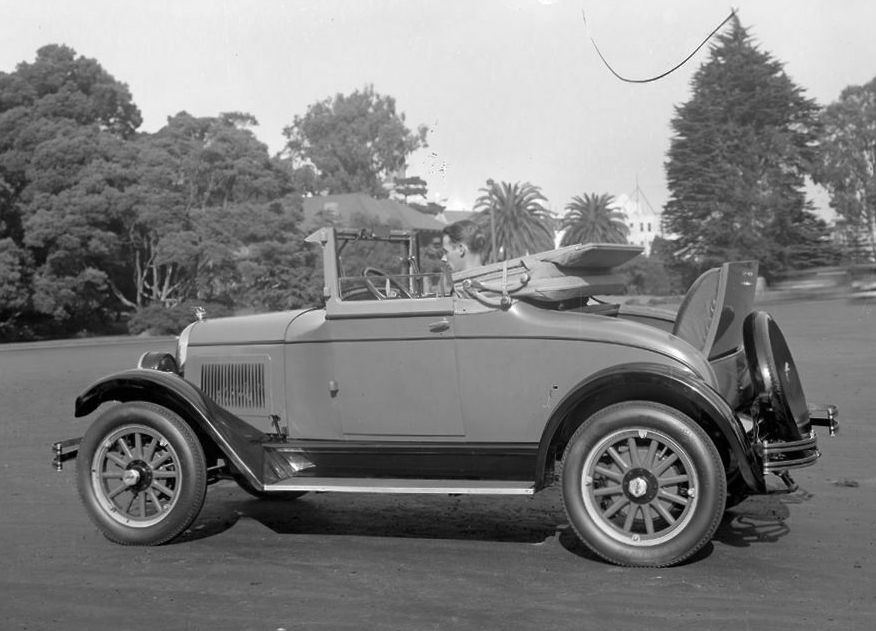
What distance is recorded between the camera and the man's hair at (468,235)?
696cm

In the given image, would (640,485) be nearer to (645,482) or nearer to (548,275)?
(645,482)

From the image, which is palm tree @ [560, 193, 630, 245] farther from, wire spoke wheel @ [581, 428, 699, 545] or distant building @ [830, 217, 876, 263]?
distant building @ [830, 217, 876, 263]

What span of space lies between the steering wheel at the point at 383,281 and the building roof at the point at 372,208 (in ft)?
233

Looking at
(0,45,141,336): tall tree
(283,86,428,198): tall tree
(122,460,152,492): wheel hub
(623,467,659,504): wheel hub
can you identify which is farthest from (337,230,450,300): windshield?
(283,86,428,198): tall tree

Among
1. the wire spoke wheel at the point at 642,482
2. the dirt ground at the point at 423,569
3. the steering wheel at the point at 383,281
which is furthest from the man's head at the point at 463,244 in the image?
the wire spoke wheel at the point at 642,482

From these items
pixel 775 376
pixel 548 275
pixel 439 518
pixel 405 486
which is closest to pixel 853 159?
pixel 439 518

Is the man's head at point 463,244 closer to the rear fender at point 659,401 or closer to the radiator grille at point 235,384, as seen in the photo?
the radiator grille at point 235,384

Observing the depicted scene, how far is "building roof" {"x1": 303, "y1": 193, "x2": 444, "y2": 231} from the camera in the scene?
82438 millimetres

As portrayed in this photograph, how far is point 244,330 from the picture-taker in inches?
255

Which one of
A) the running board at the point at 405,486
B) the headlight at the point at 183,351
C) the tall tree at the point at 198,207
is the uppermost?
the tall tree at the point at 198,207

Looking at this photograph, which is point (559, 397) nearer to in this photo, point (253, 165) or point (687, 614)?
point (687, 614)

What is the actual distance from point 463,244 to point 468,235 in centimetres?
11

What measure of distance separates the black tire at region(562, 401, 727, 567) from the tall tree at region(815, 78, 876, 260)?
57716 millimetres

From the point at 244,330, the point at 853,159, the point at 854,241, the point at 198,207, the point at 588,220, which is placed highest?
the point at 853,159
